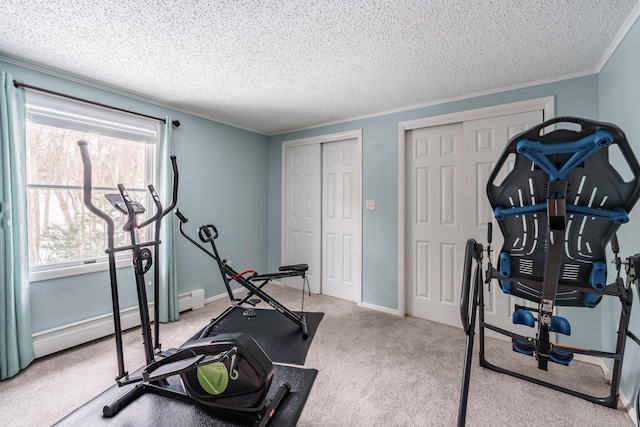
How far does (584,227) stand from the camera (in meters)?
1.23

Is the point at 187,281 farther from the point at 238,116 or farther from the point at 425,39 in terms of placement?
the point at 425,39

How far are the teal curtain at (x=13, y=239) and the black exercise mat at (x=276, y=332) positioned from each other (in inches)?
47.3

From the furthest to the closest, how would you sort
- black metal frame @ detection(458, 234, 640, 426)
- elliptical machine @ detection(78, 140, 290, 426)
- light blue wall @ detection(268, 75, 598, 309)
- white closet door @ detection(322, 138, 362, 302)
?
1. white closet door @ detection(322, 138, 362, 302)
2. light blue wall @ detection(268, 75, 598, 309)
3. elliptical machine @ detection(78, 140, 290, 426)
4. black metal frame @ detection(458, 234, 640, 426)

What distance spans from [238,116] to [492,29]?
2.70 m

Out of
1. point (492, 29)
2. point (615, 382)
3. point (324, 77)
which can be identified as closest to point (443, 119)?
point (492, 29)

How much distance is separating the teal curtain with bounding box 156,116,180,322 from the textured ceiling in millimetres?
542

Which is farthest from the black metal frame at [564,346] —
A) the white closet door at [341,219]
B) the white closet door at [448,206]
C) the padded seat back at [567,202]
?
the white closet door at [341,219]

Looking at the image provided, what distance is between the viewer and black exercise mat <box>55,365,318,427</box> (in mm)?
1463

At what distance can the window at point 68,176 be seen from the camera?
6.95 ft

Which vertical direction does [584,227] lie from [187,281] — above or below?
above

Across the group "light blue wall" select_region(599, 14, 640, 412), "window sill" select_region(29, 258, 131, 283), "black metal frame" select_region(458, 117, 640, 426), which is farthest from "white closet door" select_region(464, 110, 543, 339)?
"window sill" select_region(29, 258, 131, 283)

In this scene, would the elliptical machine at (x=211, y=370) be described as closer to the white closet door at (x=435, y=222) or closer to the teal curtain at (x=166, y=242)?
the teal curtain at (x=166, y=242)

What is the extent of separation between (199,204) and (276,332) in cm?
178

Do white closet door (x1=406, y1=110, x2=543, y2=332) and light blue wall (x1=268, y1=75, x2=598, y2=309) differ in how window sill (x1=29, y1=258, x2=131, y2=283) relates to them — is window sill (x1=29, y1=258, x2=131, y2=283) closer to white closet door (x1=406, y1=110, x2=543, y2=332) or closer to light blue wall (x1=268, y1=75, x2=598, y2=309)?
light blue wall (x1=268, y1=75, x2=598, y2=309)
